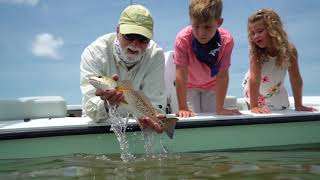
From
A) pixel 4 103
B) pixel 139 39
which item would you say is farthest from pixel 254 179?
pixel 4 103

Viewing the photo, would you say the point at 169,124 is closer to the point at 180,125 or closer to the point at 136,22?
the point at 180,125

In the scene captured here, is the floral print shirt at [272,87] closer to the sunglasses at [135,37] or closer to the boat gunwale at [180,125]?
the boat gunwale at [180,125]

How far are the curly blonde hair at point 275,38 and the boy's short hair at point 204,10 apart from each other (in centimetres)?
94

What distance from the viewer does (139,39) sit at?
469 cm

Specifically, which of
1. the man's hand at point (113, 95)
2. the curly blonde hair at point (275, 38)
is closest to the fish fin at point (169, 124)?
the man's hand at point (113, 95)

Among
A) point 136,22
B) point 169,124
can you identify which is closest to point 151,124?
point 169,124

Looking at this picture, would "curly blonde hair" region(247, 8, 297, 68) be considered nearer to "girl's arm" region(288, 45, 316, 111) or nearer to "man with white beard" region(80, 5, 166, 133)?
"girl's arm" region(288, 45, 316, 111)

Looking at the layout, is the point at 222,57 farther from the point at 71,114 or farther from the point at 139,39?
the point at 71,114

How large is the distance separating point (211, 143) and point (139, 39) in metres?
1.45

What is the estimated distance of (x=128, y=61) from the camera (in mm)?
4980

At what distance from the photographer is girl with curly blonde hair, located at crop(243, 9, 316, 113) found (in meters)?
6.09

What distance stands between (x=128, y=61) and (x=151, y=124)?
3.14 ft

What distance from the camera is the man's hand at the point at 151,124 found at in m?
4.23

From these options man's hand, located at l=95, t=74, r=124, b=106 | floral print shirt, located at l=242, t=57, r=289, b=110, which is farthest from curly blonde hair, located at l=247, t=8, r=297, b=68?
man's hand, located at l=95, t=74, r=124, b=106
